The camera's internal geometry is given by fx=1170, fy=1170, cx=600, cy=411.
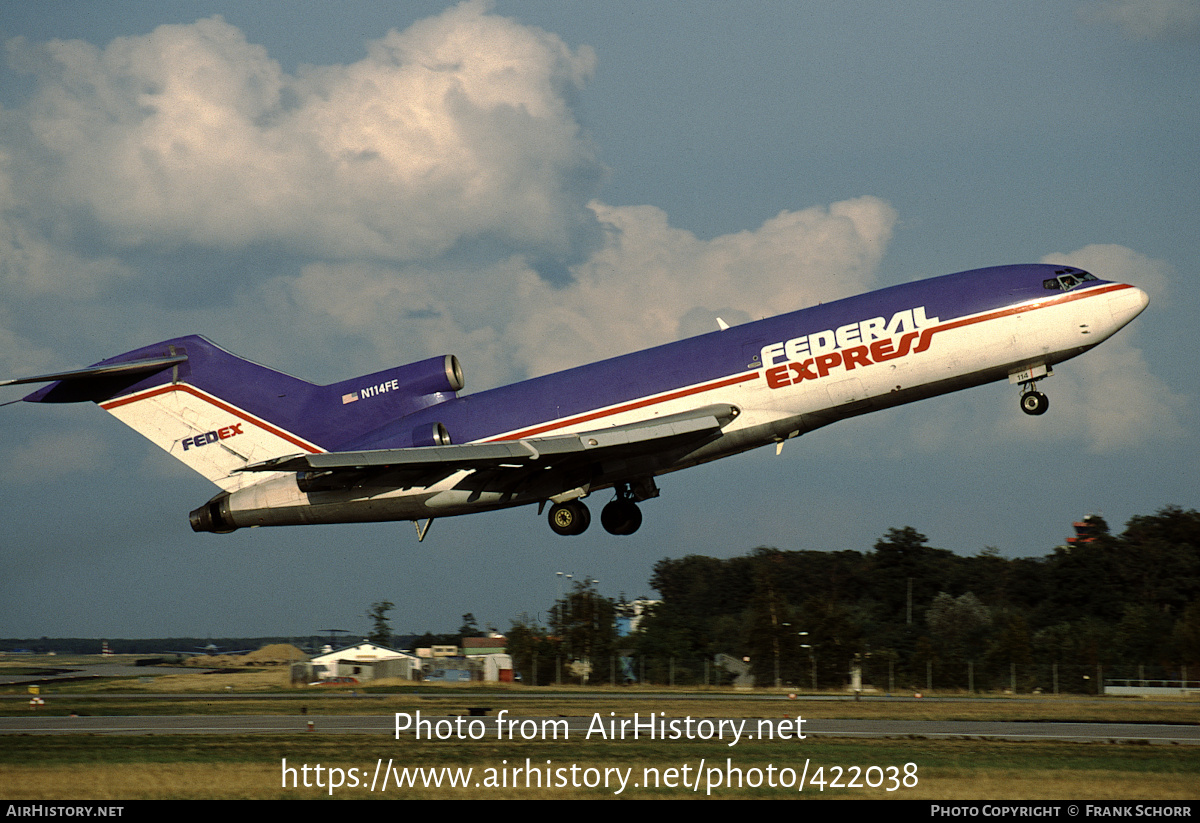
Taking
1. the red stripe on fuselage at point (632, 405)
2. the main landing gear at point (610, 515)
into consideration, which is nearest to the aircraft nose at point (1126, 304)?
the red stripe on fuselage at point (632, 405)

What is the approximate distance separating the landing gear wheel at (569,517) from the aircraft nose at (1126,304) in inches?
535

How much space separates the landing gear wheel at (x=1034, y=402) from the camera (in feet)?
89.6

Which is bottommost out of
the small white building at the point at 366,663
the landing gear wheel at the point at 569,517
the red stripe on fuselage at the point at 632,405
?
the small white building at the point at 366,663

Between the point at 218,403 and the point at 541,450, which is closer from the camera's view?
the point at 541,450

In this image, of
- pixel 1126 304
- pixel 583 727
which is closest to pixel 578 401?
pixel 583 727

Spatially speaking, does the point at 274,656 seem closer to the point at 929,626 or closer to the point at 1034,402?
the point at 929,626

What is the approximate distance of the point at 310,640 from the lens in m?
62.7

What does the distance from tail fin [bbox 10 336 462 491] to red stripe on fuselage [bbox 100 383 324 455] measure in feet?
0.09

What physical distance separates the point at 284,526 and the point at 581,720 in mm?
9628

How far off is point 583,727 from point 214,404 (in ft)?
44.4

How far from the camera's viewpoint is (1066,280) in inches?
1047

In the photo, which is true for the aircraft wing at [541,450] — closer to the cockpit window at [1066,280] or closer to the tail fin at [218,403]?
the tail fin at [218,403]
